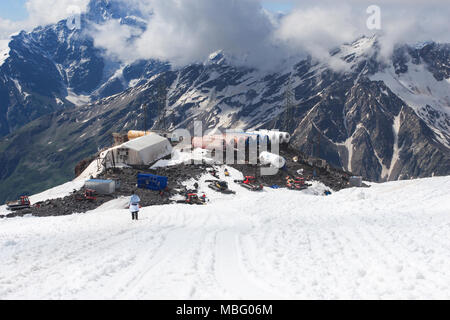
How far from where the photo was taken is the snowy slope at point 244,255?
34.7ft

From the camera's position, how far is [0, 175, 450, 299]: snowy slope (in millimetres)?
10570

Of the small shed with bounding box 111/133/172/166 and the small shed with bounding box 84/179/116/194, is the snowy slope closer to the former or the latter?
the small shed with bounding box 84/179/116/194

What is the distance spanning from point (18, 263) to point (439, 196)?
2679 cm

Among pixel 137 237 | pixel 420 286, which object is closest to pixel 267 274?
pixel 420 286

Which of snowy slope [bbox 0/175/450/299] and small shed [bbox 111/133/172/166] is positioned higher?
small shed [bbox 111/133/172/166]

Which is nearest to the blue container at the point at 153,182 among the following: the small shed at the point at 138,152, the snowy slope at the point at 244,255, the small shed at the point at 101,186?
the small shed at the point at 101,186

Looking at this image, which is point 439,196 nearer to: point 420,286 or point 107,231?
point 420,286

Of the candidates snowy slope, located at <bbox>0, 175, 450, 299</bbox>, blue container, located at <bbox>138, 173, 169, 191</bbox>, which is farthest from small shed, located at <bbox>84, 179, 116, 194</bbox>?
snowy slope, located at <bbox>0, 175, 450, 299</bbox>

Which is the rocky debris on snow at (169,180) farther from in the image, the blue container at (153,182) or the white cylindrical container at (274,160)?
the white cylindrical container at (274,160)

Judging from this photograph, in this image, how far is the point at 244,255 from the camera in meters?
14.6

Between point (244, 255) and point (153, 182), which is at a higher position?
point (153, 182)

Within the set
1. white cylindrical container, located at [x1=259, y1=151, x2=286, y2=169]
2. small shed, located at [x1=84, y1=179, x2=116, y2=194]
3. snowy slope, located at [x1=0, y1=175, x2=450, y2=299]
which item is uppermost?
white cylindrical container, located at [x1=259, y1=151, x2=286, y2=169]

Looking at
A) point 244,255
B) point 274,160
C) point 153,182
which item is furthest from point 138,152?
point 244,255

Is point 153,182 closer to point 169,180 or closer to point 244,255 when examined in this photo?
point 169,180
